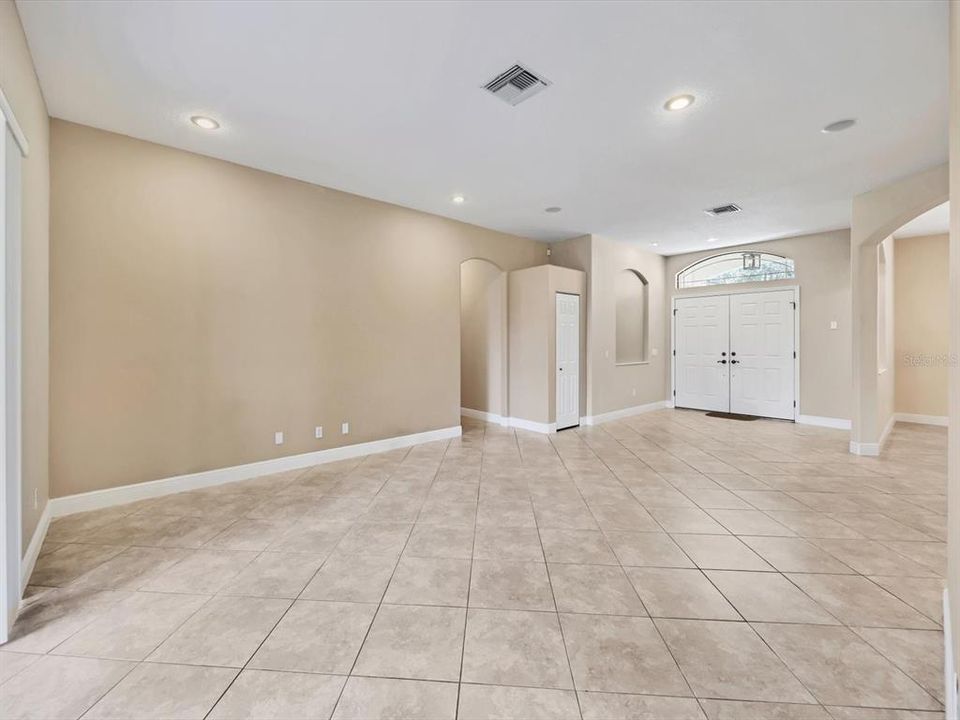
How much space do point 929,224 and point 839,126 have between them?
4701mm

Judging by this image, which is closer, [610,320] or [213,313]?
[213,313]

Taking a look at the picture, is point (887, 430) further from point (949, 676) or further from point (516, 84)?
point (516, 84)

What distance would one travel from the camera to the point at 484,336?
707 cm

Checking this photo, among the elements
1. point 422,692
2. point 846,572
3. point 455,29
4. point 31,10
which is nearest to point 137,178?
point 31,10

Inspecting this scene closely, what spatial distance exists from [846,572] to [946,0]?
9.86 feet

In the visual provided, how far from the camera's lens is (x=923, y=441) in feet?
18.5

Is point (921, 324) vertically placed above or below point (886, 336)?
above

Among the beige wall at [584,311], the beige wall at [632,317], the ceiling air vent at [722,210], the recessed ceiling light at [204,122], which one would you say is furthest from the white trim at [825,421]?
the recessed ceiling light at [204,122]

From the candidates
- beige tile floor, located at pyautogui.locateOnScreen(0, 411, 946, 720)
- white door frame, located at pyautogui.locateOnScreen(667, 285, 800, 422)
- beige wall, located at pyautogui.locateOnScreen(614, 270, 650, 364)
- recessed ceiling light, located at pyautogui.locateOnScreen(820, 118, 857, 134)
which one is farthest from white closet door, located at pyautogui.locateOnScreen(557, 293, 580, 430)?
recessed ceiling light, located at pyautogui.locateOnScreen(820, 118, 857, 134)

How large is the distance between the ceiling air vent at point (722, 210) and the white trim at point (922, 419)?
196 inches

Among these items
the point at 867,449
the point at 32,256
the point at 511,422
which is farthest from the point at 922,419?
the point at 32,256

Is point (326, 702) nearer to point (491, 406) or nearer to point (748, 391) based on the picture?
point (491, 406)

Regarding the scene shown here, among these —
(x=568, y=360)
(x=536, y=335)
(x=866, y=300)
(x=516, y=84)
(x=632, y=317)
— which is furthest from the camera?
(x=632, y=317)

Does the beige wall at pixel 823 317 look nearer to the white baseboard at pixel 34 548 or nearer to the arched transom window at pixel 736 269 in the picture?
the arched transom window at pixel 736 269
